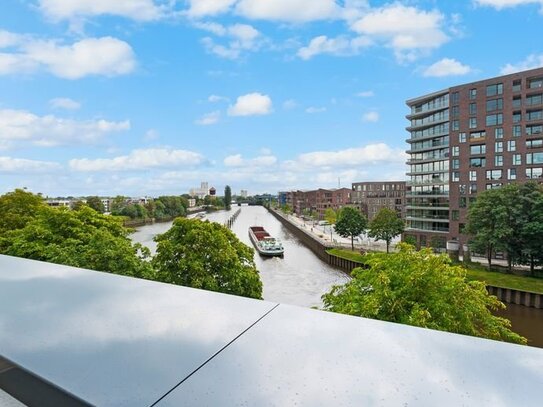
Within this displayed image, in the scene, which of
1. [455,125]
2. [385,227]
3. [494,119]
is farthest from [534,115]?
[385,227]

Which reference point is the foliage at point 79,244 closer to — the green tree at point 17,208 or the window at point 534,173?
the green tree at point 17,208

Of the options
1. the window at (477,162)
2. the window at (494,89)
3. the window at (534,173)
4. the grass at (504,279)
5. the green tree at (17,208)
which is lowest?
the grass at (504,279)

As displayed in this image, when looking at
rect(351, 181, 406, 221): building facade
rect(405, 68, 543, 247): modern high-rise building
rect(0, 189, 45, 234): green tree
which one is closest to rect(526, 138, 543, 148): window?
rect(405, 68, 543, 247): modern high-rise building

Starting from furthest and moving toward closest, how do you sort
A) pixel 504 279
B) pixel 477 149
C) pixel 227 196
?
pixel 227 196, pixel 477 149, pixel 504 279

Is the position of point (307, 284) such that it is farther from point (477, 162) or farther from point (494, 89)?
point (494, 89)

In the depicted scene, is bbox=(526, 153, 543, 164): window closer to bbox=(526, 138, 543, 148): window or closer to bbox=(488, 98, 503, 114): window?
bbox=(526, 138, 543, 148): window

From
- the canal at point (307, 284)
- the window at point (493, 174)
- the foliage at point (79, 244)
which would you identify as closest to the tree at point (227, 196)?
the canal at point (307, 284)

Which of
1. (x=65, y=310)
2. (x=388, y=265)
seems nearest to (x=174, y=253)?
(x=388, y=265)
